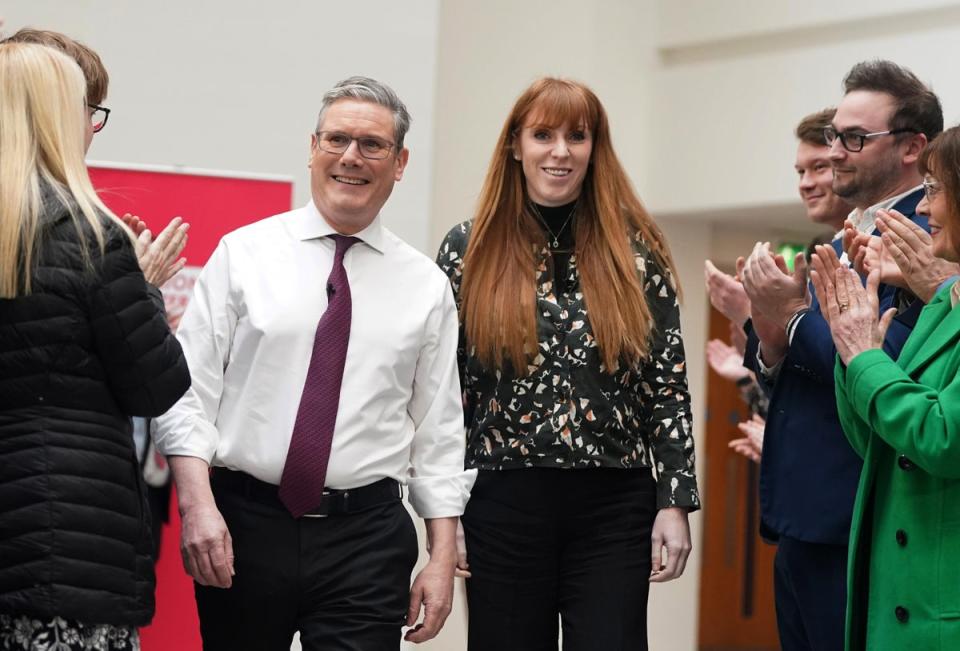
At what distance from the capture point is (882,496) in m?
2.95

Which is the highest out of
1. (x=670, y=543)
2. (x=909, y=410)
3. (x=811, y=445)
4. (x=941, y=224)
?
(x=941, y=224)

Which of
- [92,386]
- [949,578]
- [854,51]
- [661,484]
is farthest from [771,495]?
[854,51]

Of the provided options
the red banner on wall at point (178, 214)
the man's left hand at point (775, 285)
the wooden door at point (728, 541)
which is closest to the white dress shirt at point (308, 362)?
the man's left hand at point (775, 285)

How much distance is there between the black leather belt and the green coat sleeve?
1032mm

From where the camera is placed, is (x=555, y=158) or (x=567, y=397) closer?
(x=567, y=397)

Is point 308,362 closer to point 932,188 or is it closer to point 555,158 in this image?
point 555,158

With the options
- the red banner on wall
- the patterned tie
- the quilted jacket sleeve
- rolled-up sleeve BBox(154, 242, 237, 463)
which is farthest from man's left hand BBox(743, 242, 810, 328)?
the red banner on wall

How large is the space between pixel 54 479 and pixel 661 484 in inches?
62.1

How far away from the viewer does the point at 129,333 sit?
2494 millimetres

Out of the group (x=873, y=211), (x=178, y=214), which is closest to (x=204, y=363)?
(x=873, y=211)

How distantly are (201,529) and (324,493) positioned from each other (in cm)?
28

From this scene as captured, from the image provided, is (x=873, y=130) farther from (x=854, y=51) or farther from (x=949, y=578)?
(x=854, y=51)

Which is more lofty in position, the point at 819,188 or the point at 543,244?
the point at 819,188

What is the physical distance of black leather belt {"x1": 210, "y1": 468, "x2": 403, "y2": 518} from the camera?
2994 millimetres
